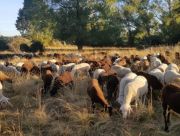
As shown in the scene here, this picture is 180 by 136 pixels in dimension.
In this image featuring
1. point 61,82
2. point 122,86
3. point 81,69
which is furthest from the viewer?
point 81,69

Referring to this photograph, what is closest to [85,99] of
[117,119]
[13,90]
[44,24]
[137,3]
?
[117,119]

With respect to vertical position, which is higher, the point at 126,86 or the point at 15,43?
the point at 126,86

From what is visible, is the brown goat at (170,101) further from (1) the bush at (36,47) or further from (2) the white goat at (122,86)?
(1) the bush at (36,47)

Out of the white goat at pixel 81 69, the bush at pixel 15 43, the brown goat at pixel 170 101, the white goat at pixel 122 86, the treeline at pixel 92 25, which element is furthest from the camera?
the bush at pixel 15 43

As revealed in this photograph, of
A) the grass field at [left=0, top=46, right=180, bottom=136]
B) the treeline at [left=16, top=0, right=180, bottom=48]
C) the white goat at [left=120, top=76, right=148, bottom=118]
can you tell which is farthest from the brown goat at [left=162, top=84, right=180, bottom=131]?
the treeline at [left=16, top=0, right=180, bottom=48]

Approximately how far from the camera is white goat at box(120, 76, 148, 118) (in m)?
11.8

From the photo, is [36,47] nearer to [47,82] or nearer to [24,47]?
[24,47]

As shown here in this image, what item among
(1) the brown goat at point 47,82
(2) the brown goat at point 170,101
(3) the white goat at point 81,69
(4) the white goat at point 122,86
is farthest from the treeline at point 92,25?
(2) the brown goat at point 170,101

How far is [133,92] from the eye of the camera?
12.4 m

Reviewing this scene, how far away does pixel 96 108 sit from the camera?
42.1 feet

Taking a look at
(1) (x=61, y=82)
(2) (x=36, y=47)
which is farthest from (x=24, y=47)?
(1) (x=61, y=82)

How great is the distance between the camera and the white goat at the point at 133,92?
11.8 meters

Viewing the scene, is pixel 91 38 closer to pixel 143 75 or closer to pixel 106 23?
pixel 106 23

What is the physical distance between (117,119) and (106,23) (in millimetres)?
38165
